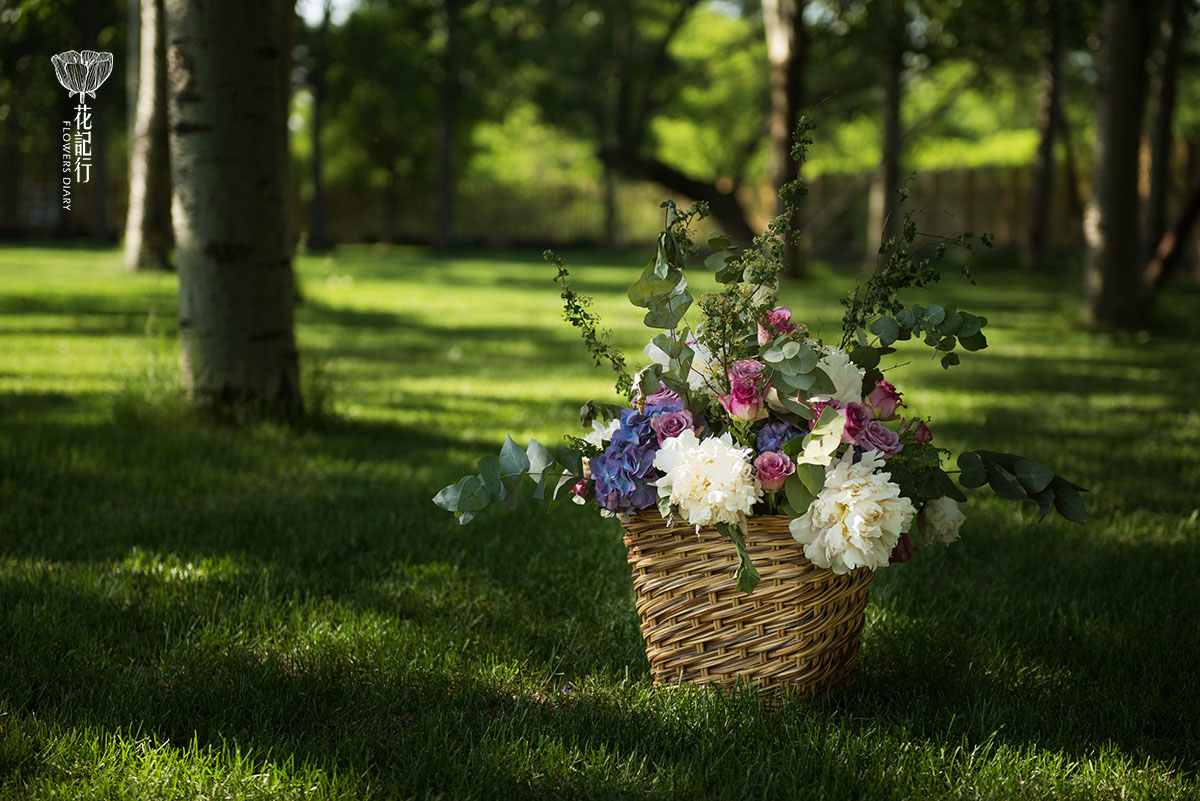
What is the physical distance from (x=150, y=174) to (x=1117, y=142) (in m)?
9.88

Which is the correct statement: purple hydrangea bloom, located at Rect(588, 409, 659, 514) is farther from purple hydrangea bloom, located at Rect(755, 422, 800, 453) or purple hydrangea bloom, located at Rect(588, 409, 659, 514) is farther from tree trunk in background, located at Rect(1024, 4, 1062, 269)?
tree trunk in background, located at Rect(1024, 4, 1062, 269)

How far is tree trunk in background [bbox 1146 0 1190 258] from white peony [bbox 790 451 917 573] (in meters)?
12.5

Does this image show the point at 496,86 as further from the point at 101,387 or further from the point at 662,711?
the point at 662,711

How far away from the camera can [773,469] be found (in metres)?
2.01

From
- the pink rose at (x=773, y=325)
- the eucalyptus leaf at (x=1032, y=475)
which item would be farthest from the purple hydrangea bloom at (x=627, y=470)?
the eucalyptus leaf at (x=1032, y=475)

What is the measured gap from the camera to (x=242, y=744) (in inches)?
78.9

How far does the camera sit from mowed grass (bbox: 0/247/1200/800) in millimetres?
1953

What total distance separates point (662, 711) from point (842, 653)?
1.47 feet

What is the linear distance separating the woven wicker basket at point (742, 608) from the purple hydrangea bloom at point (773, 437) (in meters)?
0.15

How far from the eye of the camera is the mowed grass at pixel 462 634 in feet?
6.41

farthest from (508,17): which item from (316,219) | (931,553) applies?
(931,553)

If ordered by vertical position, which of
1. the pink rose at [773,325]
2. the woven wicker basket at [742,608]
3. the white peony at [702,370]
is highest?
the pink rose at [773,325]

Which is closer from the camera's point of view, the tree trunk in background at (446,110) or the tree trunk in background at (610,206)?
the tree trunk in background at (446,110)

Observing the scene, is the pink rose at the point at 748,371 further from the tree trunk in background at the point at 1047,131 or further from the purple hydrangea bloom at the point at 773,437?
the tree trunk in background at the point at 1047,131
